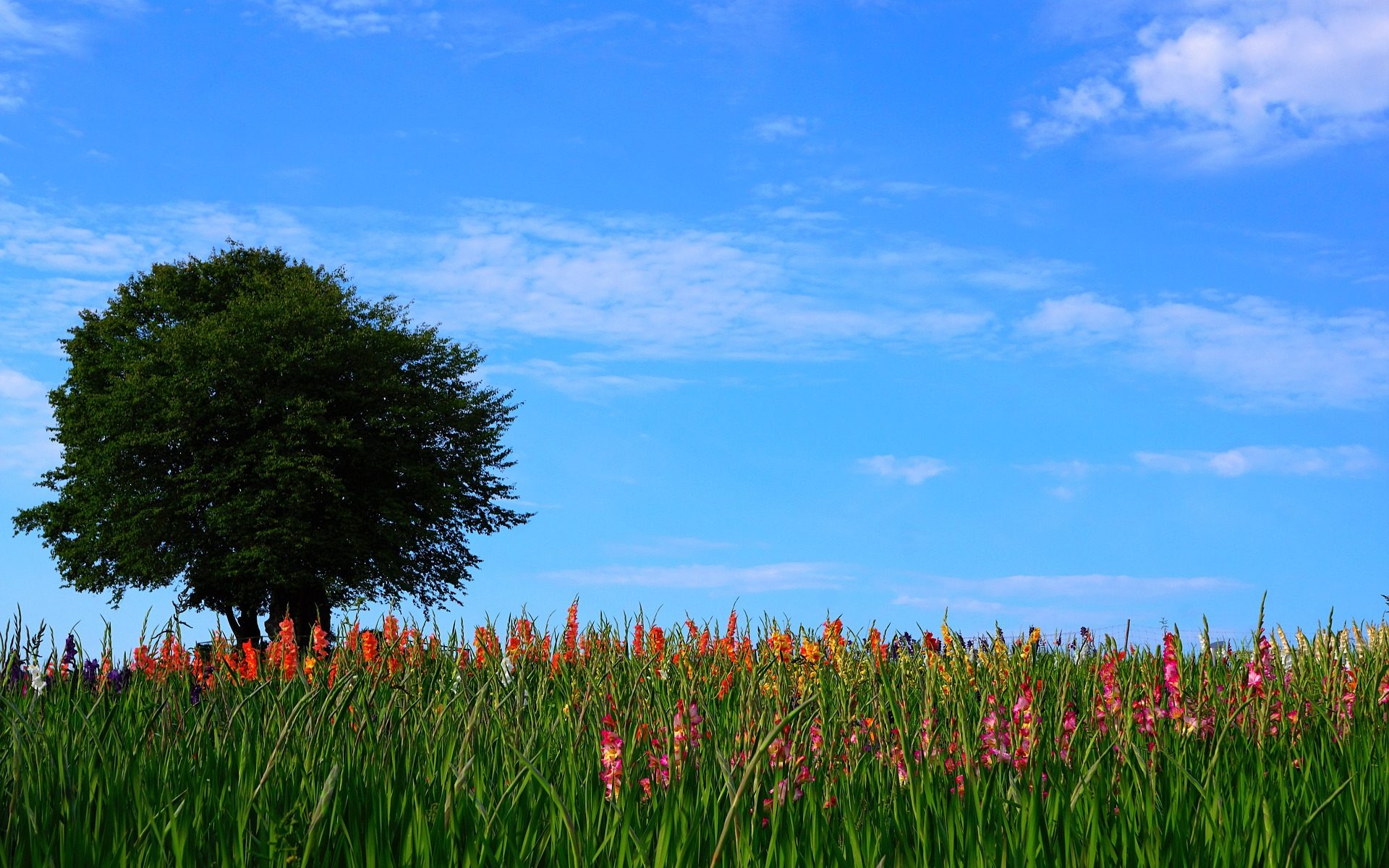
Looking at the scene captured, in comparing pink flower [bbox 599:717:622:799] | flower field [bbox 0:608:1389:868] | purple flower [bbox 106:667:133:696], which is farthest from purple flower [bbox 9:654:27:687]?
pink flower [bbox 599:717:622:799]

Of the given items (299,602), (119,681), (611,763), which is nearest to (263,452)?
(299,602)

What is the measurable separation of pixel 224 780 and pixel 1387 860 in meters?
4.60

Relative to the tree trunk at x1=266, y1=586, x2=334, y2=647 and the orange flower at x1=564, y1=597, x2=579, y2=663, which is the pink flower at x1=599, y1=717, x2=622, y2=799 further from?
the tree trunk at x1=266, y1=586, x2=334, y2=647

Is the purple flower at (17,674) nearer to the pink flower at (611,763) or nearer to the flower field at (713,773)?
the flower field at (713,773)

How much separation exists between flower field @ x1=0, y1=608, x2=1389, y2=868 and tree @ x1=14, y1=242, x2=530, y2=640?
27.9 meters

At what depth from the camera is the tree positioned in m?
35.1

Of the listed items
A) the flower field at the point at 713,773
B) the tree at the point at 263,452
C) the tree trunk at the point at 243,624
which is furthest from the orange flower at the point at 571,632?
the tree trunk at the point at 243,624

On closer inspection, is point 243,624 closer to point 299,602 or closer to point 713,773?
point 299,602

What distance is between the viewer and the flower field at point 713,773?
3.73 m

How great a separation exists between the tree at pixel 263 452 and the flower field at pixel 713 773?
27.9m

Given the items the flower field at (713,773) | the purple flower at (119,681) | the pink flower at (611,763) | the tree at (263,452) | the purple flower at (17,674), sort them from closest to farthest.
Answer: the flower field at (713,773)
the pink flower at (611,763)
the purple flower at (17,674)
the purple flower at (119,681)
the tree at (263,452)

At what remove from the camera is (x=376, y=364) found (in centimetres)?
3888

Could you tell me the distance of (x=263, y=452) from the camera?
→ 116 feet

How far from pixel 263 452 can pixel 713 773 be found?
3349cm
